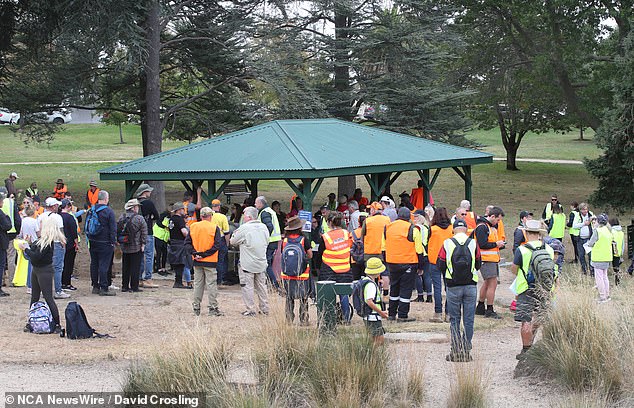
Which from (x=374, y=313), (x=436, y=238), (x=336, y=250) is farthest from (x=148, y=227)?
(x=374, y=313)

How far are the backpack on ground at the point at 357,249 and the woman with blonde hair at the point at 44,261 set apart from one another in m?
4.54

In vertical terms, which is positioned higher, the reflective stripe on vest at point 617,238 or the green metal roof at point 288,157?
the green metal roof at point 288,157

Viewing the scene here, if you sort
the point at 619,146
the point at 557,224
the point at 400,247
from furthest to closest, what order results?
the point at 619,146 → the point at 557,224 → the point at 400,247

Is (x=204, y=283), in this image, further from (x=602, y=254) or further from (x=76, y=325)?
(x=602, y=254)

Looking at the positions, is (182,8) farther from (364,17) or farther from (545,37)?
(545,37)

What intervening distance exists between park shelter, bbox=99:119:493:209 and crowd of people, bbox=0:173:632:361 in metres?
0.87

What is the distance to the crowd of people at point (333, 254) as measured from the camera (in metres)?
10.2

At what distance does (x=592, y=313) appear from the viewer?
949 centimetres

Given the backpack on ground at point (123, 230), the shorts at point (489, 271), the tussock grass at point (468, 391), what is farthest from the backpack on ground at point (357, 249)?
the tussock grass at point (468, 391)

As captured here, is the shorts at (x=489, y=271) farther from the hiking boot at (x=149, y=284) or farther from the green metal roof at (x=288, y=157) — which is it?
the hiking boot at (x=149, y=284)

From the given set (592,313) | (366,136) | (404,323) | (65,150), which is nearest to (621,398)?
(592,313)

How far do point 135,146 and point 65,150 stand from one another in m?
4.19

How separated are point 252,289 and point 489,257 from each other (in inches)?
139

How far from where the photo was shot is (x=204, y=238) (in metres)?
13.3
